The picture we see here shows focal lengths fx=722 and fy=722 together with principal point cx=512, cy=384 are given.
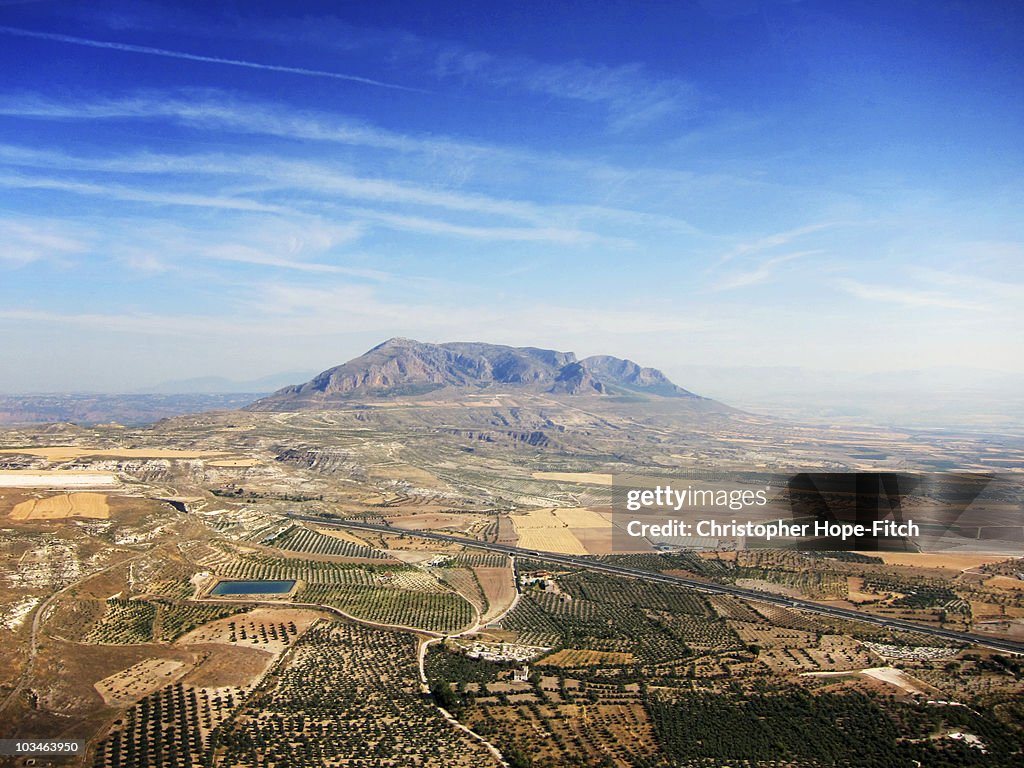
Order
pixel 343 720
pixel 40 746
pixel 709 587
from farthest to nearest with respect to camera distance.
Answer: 1. pixel 709 587
2. pixel 343 720
3. pixel 40 746

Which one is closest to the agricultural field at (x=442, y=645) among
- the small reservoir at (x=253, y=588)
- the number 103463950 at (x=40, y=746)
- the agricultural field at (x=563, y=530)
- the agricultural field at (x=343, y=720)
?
the agricultural field at (x=343, y=720)

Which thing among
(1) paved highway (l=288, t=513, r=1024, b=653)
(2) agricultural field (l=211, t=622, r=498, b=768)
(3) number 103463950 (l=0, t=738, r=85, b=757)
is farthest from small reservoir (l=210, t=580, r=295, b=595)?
(1) paved highway (l=288, t=513, r=1024, b=653)

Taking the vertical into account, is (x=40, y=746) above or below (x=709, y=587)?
above

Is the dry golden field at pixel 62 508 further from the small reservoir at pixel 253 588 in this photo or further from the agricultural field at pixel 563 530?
the agricultural field at pixel 563 530

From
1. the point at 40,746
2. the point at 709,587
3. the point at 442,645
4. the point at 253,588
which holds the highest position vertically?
the point at 40,746

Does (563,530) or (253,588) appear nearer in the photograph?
(253,588)

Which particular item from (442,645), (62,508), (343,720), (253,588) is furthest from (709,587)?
(62,508)

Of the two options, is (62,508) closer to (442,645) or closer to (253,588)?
(253,588)

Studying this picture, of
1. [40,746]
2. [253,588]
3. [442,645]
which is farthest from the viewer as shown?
[253,588]
